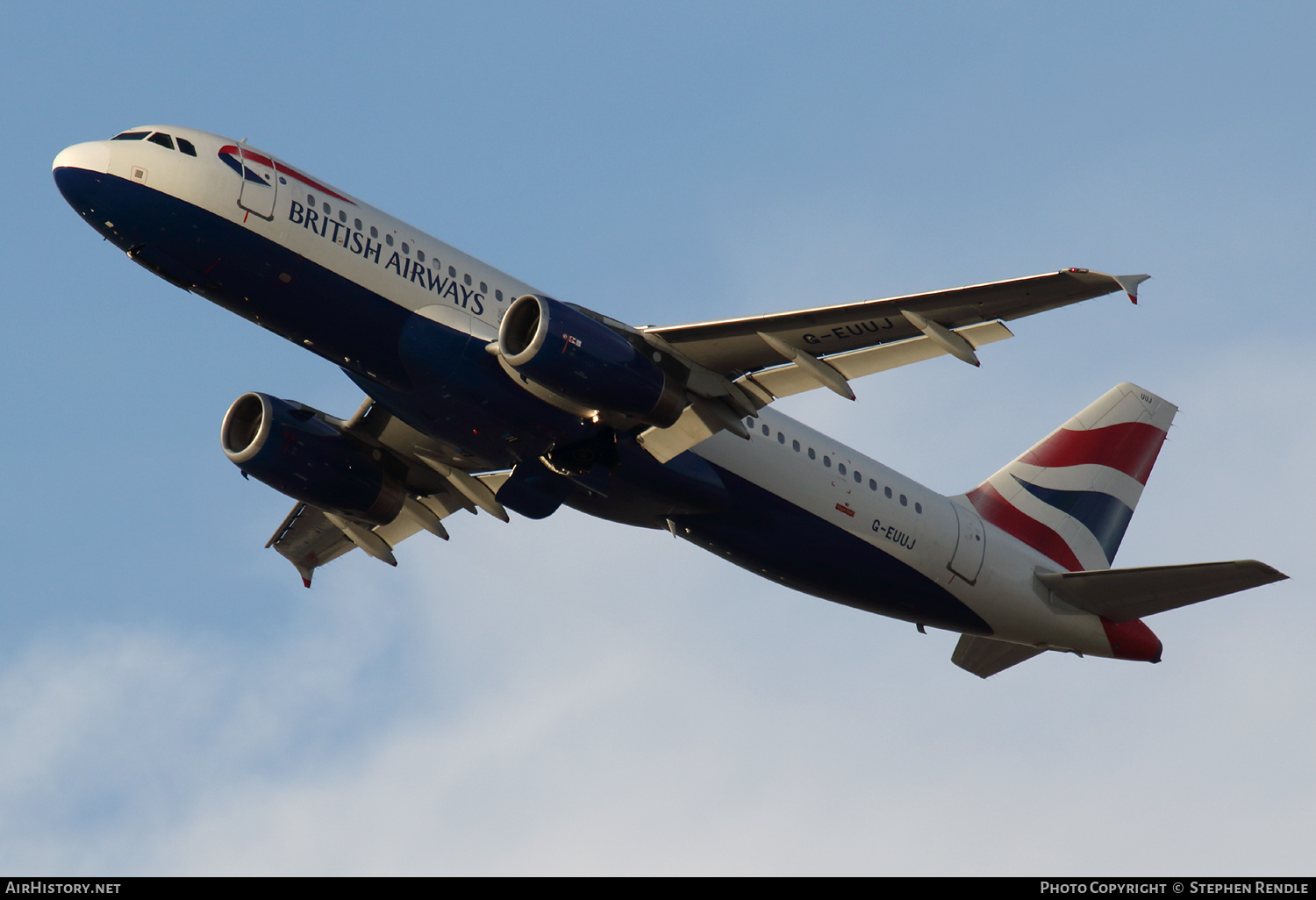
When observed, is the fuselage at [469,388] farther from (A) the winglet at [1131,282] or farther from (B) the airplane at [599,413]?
(A) the winglet at [1131,282]

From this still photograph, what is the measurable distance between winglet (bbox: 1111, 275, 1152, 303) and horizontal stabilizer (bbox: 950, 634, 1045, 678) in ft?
48.8

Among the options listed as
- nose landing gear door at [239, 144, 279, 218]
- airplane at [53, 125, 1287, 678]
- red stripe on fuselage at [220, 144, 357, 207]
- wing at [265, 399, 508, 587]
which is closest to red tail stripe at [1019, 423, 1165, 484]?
airplane at [53, 125, 1287, 678]

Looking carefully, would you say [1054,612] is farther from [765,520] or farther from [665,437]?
[665,437]

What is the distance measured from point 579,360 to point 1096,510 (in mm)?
17428

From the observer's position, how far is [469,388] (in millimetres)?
26578

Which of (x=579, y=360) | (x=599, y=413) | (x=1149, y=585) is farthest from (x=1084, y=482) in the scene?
(x=579, y=360)

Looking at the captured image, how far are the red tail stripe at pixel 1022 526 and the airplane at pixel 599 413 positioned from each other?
0.23ft

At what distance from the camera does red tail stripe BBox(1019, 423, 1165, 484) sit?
36875 millimetres

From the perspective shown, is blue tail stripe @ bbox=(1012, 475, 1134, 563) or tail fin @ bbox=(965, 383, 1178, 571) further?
blue tail stripe @ bbox=(1012, 475, 1134, 563)

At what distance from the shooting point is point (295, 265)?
2584 cm

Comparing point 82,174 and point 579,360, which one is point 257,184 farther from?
point 579,360

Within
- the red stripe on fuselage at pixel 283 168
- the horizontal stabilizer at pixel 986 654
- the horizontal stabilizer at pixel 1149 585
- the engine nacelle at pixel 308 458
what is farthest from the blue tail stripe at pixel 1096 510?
the red stripe on fuselage at pixel 283 168

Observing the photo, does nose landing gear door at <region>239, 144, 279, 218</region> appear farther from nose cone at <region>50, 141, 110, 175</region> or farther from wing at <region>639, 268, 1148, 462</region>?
wing at <region>639, 268, 1148, 462</region>

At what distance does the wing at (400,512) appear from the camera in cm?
3191
